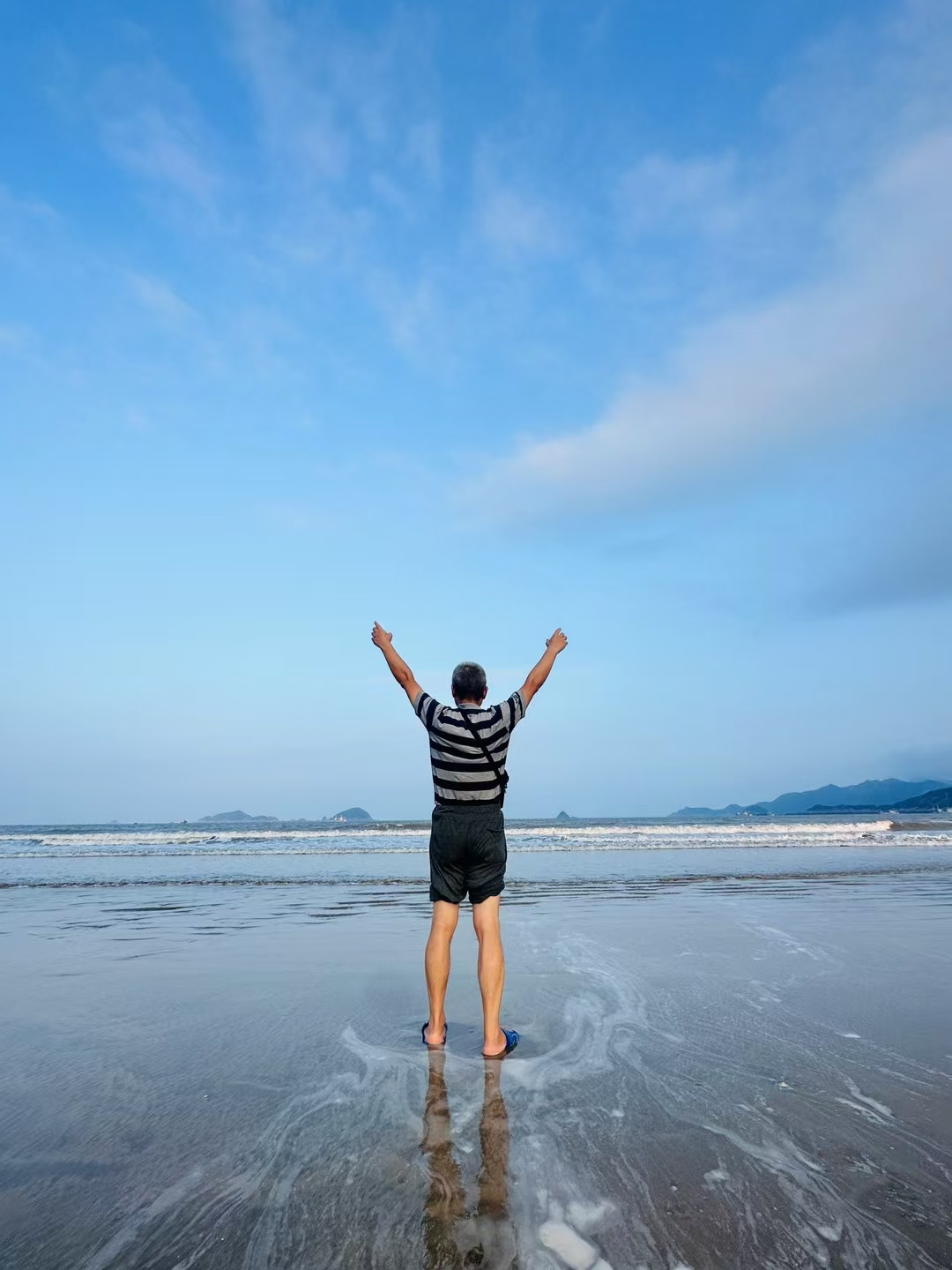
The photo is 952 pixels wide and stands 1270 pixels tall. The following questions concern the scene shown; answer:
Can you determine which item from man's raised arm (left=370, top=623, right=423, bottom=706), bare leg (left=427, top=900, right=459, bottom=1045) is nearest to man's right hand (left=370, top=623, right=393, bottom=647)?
man's raised arm (left=370, top=623, right=423, bottom=706)

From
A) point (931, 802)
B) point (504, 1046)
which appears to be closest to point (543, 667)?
point (504, 1046)

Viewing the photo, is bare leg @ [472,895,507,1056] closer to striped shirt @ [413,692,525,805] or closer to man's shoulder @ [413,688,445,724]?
striped shirt @ [413,692,525,805]

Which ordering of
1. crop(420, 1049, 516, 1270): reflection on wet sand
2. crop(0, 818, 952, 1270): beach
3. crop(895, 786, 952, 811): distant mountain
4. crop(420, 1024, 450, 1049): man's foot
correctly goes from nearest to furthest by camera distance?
1. crop(420, 1049, 516, 1270): reflection on wet sand
2. crop(0, 818, 952, 1270): beach
3. crop(420, 1024, 450, 1049): man's foot
4. crop(895, 786, 952, 811): distant mountain

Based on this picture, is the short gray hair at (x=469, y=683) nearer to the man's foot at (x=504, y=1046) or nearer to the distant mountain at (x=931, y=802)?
the man's foot at (x=504, y=1046)

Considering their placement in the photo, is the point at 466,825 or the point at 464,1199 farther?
the point at 466,825

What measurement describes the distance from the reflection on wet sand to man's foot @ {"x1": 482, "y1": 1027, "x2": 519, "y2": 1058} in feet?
2.35

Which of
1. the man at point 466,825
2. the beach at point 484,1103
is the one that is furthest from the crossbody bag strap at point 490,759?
the beach at point 484,1103

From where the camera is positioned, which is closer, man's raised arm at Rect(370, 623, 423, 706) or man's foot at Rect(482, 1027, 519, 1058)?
man's foot at Rect(482, 1027, 519, 1058)

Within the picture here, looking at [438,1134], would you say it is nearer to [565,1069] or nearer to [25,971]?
[565,1069]

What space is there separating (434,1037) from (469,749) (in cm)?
178

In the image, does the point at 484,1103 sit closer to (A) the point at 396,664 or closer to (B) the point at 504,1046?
(B) the point at 504,1046

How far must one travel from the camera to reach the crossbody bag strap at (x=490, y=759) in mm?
4680

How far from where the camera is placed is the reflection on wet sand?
2303 mm

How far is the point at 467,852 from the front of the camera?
4727 millimetres
